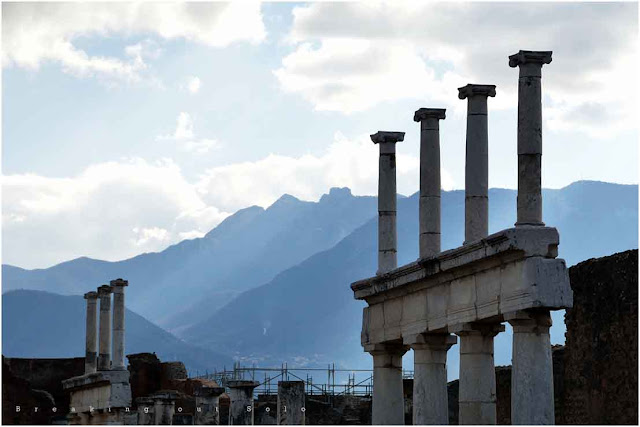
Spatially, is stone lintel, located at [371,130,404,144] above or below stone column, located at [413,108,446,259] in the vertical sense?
above

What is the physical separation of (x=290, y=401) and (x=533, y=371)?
13026mm

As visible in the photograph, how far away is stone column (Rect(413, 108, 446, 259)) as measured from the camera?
82.1 ft

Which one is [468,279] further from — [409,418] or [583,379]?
[409,418]

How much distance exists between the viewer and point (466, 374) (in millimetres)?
22891

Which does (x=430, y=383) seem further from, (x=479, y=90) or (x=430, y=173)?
(x=479, y=90)

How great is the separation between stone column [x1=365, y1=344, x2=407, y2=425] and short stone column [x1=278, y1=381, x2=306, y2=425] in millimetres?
6049

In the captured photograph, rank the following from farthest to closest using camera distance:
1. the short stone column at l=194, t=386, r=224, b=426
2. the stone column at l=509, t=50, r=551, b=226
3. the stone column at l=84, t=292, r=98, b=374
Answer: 1. the stone column at l=84, t=292, r=98, b=374
2. the short stone column at l=194, t=386, r=224, b=426
3. the stone column at l=509, t=50, r=551, b=226

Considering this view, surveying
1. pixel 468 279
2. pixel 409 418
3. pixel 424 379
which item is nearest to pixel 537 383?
pixel 468 279

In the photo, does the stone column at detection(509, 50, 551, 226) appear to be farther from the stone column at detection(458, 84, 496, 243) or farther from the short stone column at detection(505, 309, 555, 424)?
the stone column at detection(458, 84, 496, 243)

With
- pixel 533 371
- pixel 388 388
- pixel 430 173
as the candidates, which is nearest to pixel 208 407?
pixel 388 388

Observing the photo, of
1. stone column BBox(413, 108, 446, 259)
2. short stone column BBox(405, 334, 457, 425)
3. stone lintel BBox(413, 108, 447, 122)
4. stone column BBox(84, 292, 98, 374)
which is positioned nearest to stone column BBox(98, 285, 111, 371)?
stone column BBox(84, 292, 98, 374)

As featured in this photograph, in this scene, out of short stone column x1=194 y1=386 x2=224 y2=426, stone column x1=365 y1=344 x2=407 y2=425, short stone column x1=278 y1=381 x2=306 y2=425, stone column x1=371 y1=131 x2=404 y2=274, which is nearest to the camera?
stone column x1=365 y1=344 x2=407 y2=425

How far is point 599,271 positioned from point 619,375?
2277mm

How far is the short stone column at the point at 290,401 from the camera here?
32500 millimetres
